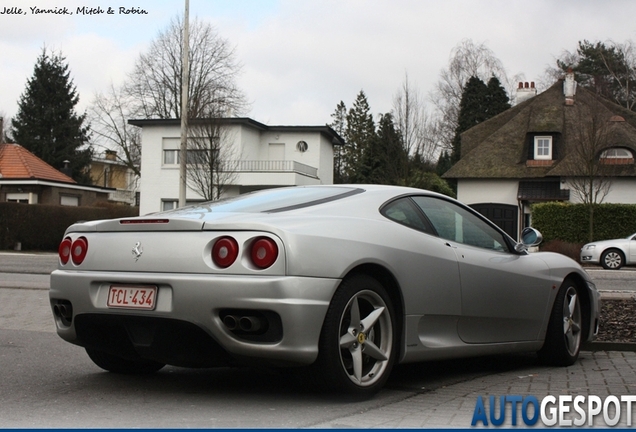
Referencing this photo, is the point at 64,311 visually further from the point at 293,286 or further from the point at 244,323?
the point at 293,286

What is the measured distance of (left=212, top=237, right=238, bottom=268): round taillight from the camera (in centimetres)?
477

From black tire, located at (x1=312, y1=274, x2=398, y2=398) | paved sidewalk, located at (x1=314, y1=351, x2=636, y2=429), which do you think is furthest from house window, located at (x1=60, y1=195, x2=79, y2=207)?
black tire, located at (x1=312, y1=274, x2=398, y2=398)

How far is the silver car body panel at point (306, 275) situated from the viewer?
468cm

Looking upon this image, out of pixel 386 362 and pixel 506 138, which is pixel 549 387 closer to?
pixel 386 362

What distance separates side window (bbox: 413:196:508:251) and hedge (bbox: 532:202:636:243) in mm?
31104

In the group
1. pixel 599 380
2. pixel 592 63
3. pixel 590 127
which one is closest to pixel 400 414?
pixel 599 380

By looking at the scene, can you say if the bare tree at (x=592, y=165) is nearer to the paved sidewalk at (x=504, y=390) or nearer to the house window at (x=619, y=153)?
the house window at (x=619, y=153)

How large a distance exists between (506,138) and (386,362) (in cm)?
4484

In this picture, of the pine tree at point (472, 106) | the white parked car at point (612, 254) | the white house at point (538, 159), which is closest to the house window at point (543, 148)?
the white house at point (538, 159)

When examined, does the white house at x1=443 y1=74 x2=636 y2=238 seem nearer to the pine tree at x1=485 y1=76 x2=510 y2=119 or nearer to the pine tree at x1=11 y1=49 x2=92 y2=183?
the pine tree at x1=485 y1=76 x2=510 y2=119

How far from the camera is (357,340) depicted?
498cm

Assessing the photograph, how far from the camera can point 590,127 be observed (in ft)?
117

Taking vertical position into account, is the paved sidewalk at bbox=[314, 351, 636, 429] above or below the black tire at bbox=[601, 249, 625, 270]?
above

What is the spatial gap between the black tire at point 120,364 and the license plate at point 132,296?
3.14ft
